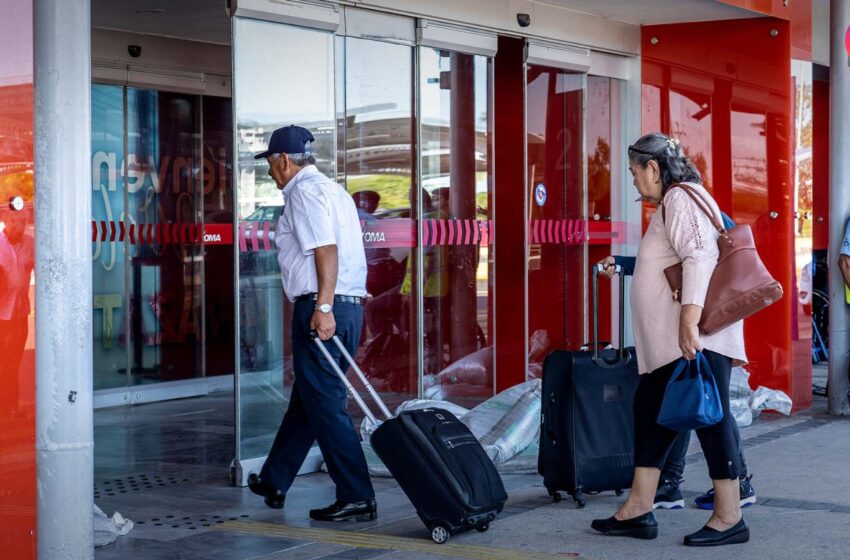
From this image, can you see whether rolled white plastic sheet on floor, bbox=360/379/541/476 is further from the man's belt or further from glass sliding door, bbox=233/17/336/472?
the man's belt

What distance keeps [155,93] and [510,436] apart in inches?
214

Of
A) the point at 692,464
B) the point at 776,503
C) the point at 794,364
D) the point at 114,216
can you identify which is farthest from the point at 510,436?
the point at 114,216

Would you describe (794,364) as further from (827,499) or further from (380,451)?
(380,451)

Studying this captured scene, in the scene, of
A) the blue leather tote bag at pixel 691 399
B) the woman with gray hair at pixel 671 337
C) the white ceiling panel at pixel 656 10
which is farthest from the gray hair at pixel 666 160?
the white ceiling panel at pixel 656 10

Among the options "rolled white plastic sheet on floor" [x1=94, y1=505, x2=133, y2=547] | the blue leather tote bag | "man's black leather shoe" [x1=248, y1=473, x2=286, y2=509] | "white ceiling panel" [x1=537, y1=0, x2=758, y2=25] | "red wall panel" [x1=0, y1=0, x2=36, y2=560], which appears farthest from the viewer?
"white ceiling panel" [x1=537, y1=0, x2=758, y2=25]

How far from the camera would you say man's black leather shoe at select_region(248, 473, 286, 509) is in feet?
21.2

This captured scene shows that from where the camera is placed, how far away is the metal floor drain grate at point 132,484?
713 cm

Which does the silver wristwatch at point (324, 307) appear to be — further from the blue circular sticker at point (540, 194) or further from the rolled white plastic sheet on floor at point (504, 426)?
the blue circular sticker at point (540, 194)

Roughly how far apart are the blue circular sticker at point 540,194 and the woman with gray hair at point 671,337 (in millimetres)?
4682

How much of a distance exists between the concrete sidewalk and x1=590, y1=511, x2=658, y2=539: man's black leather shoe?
4 cm

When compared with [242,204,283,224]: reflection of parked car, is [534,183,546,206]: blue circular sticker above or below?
above

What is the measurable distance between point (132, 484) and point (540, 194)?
4.46m

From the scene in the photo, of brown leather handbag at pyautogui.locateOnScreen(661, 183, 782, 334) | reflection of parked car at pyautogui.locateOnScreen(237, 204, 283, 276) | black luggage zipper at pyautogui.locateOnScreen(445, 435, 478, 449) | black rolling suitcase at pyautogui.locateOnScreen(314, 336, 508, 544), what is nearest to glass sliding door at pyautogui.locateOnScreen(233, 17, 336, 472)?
reflection of parked car at pyautogui.locateOnScreen(237, 204, 283, 276)

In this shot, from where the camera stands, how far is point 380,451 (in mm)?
5750
